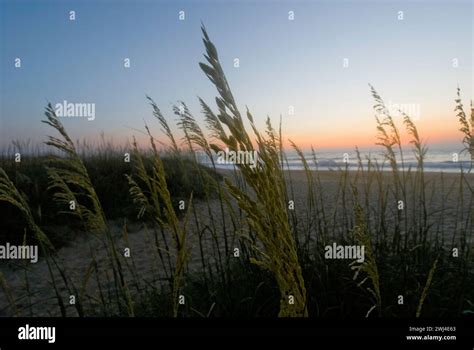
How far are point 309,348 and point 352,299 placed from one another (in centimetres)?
112

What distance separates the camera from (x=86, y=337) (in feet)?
5.30

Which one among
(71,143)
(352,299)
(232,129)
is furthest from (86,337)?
(352,299)

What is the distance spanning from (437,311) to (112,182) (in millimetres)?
7891

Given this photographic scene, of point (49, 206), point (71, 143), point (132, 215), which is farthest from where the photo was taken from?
point (132, 215)

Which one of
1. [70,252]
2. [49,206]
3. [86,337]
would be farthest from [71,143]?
[49,206]

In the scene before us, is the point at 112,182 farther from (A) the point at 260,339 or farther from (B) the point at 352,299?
(A) the point at 260,339

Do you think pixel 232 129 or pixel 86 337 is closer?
pixel 232 129

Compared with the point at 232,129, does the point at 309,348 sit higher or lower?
lower

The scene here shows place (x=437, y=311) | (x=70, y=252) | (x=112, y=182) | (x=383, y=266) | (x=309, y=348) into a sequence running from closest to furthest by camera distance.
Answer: (x=309, y=348), (x=437, y=311), (x=383, y=266), (x=70, y=252), (x=112, y=182)

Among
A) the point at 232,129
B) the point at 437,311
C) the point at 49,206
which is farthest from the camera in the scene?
the point at 49,206

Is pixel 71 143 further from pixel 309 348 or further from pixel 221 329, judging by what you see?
pixel 309 348

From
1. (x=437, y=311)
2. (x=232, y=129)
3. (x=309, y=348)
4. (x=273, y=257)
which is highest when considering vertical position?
(x=232, y=129)

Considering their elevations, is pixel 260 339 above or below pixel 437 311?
above

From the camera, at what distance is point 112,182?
9.22 meters
